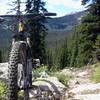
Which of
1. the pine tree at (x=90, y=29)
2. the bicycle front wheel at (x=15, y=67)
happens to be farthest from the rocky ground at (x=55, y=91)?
the pine tree at (x=90, y=29)

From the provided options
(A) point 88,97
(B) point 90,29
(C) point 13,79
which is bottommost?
(A) point 88,97

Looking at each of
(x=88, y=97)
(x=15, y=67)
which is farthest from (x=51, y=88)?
(x=15, y=67)

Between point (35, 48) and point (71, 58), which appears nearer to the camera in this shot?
point (35, 48)

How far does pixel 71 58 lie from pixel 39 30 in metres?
54.8

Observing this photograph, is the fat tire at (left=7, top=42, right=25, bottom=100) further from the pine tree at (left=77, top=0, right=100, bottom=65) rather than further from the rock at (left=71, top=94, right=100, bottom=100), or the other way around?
the pine tree at (left=77, top=0, right=100, bottom=65)

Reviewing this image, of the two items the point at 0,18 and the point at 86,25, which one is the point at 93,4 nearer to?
the point at 86,25

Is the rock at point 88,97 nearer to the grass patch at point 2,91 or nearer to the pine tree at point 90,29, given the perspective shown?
the grass patch at point 2,91

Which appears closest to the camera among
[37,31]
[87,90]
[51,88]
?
[51,88]

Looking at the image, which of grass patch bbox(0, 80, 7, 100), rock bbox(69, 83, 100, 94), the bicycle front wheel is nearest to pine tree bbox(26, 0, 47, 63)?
rock bbox(69, 83, 100, 94)

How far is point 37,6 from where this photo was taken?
48.4m

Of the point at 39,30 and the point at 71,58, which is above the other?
the point at 39,30

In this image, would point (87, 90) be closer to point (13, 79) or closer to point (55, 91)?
point (55, 91)

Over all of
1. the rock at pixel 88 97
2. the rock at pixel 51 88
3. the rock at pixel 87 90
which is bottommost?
the rock at pixel 88 97

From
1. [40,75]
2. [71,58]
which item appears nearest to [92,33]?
[40,75]
